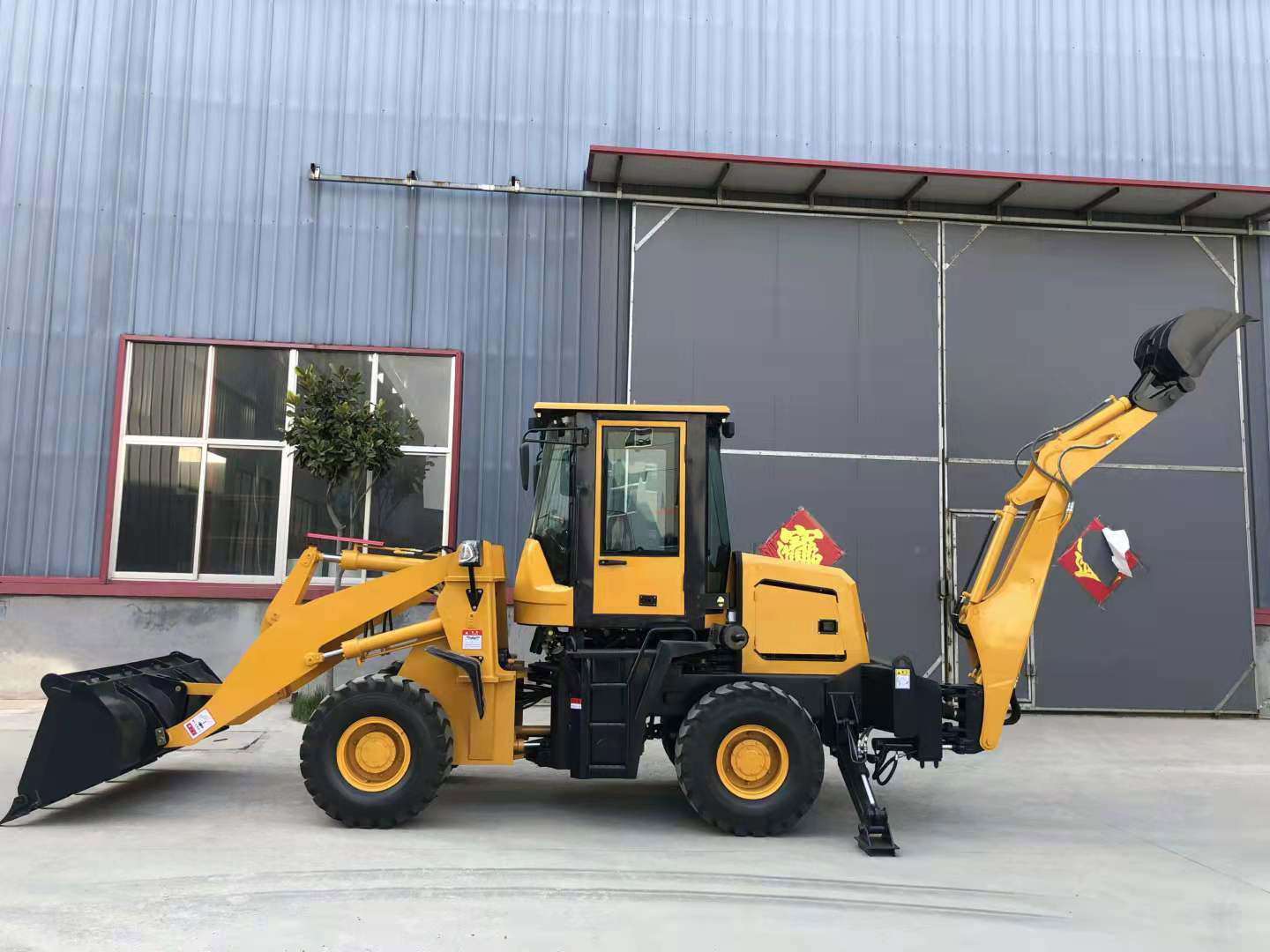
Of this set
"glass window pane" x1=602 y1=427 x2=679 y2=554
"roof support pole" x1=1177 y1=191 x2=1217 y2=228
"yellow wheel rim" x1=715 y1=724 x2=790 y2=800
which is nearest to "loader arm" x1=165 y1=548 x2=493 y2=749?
"glass window pane" x1=602 y1=427 x2=679 y2=554

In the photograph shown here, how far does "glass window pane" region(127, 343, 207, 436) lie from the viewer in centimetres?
1152

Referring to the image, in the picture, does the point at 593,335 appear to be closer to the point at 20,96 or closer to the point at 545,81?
the point at 545,81

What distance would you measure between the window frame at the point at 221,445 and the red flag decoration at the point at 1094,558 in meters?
7.51

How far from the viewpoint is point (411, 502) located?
11.6 metres

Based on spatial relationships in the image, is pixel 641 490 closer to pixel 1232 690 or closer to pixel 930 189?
pixel 930 189

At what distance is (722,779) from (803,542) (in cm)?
574

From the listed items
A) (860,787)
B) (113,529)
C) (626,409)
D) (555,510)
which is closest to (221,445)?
(113,529)

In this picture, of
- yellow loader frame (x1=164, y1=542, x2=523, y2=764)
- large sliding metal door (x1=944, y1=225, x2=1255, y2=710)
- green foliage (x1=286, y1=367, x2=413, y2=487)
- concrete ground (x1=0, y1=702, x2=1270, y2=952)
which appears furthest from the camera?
large sliding metal door (x1=944, y1=225, x2=1255, y2=710)

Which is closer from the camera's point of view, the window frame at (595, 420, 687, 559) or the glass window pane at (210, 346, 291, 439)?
the window frame at (595, 420, 687, 559)

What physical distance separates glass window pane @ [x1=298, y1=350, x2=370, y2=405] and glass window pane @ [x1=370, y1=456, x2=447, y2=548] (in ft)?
3.34

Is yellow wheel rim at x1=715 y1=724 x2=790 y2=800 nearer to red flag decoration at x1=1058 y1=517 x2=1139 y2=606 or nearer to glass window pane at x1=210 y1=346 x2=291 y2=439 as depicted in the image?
red flag decoration at x1=1058 y1=517 x2=1139 y2=606

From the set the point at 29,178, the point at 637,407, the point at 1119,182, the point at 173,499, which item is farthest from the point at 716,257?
the point at 29,178

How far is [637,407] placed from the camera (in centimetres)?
664

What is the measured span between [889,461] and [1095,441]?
511 centimetres
